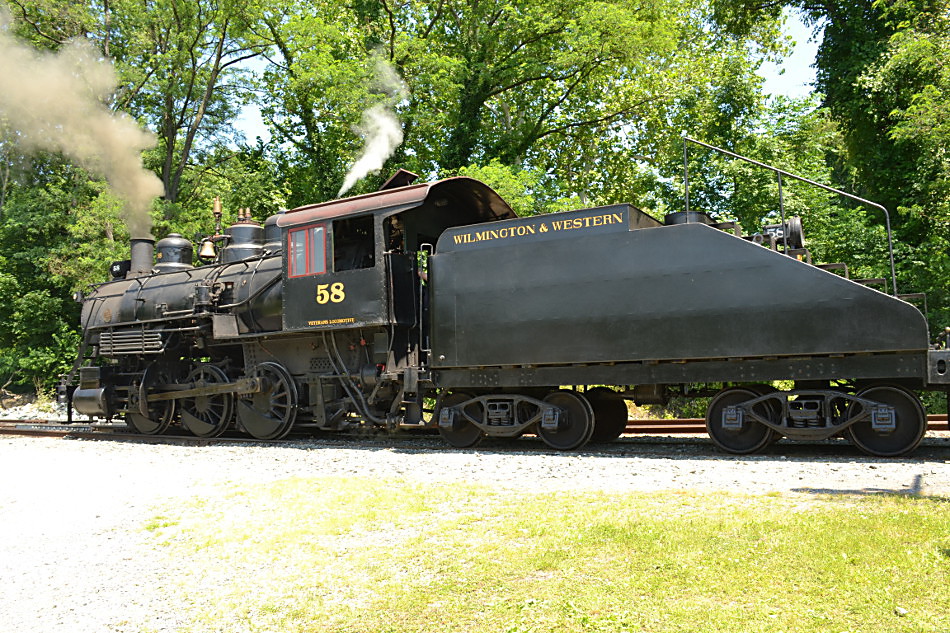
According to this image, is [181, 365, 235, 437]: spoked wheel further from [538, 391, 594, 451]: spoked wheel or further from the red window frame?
[538, 391, 594, 451]: spoked wheel

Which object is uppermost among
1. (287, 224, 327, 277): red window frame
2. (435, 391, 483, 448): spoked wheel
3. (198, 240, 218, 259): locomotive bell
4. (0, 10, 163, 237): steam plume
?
(0, 10, 163, 237): steam plume

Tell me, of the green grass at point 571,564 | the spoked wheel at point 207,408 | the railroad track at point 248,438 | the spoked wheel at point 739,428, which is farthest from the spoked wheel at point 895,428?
the spoked wheel at point 207,408

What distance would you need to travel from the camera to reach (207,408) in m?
11.2

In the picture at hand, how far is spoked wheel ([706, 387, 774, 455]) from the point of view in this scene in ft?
24.8

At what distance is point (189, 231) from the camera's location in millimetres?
20547

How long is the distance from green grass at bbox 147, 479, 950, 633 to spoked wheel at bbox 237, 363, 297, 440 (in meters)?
4.89

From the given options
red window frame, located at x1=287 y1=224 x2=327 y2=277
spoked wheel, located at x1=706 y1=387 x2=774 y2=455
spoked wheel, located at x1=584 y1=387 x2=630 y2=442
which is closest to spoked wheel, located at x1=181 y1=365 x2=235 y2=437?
red window frame, located at x1=287 y1=224 x2=327 y2=277

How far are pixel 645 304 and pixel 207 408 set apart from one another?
7.00 meters

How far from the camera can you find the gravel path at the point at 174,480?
370cm

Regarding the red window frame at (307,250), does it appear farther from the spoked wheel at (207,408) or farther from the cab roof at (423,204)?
the spoked wheel at (207,408)

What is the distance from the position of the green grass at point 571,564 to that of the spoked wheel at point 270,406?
16.0 feet

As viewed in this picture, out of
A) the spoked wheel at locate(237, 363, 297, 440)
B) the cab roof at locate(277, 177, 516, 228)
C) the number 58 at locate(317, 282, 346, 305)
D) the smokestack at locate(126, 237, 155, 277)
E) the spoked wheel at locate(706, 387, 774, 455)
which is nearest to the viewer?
the spoked wheel at locate(706, 387, 774, 455)

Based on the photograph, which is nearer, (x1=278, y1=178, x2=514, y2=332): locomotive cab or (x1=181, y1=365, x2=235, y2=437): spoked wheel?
(x1=278, y1=178, x2=514, y2=332): locomotive cab

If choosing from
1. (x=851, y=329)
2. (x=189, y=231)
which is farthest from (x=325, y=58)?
(x=851, y=329)
